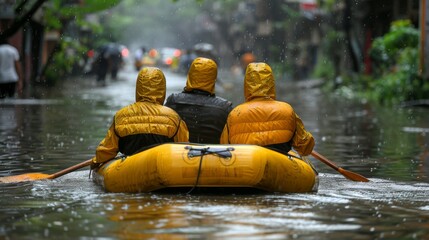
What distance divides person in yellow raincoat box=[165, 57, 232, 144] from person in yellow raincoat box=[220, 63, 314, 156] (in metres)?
0.43

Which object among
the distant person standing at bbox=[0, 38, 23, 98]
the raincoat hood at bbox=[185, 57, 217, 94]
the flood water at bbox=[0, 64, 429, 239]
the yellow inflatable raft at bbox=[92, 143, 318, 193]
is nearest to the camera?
the flood water at bbox=[0, 64, 429, 239]

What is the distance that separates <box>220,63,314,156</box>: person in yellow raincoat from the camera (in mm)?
10523

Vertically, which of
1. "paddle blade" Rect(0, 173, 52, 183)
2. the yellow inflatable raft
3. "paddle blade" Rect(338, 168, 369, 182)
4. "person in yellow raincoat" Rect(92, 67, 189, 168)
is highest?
"person in yellow raincoat" Rect(92, 67, 189, 168)

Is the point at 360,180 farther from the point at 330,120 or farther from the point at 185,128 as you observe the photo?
the point at 330,120

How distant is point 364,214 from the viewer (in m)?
8.84

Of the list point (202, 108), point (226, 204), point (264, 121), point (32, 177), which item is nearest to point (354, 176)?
point (264, 121)

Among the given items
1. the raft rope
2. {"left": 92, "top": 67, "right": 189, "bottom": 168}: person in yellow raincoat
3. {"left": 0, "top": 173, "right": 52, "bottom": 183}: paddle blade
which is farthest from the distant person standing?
the raft rope

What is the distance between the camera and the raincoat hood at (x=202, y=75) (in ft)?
36.1

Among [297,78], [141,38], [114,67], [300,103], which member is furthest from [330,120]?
[141,38]

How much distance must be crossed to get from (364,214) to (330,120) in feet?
49.0

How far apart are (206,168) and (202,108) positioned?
60.6 inches

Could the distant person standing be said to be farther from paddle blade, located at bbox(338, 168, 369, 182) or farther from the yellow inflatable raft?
the yellow inflatable raft

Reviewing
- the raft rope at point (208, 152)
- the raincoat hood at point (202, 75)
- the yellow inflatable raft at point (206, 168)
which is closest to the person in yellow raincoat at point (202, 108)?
the raincoat hood at point (202, 75)

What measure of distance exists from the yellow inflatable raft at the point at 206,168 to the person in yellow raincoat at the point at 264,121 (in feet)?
1.13
